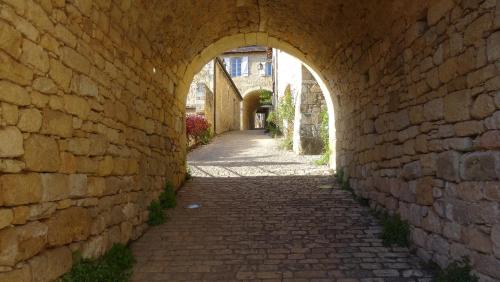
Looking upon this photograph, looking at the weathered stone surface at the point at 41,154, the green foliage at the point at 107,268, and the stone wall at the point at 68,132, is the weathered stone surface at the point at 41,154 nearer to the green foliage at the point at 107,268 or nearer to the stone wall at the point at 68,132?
→ the stone wall at the point at 68,132

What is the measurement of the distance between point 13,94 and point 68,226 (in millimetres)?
1172

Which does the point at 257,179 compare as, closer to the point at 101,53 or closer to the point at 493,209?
the point at 101,53

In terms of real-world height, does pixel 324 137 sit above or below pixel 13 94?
above

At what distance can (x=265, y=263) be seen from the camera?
163 inches

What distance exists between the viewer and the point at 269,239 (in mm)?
4805

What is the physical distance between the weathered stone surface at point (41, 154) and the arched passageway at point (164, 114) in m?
0.01

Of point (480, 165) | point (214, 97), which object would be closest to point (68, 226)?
point (480, 165)

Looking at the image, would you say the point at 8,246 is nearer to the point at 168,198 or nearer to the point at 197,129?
the point at 168,198

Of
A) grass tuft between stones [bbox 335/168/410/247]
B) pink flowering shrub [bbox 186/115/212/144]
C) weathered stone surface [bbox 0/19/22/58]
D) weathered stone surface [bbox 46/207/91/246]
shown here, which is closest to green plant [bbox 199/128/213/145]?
pink flowering shrub [bbox 186/115/212/144]

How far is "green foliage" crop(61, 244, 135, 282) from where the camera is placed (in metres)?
3.23

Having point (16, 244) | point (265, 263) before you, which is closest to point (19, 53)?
point (16, 244)

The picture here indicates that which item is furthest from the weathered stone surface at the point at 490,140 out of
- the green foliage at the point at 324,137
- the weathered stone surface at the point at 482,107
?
the green foliage at the point at 324,137

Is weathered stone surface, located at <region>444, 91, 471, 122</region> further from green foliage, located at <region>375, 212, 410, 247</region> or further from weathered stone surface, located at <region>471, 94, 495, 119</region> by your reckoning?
green foliage, located at <region>375, 212, 410, 247</region>

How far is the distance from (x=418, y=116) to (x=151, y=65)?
135 inches
